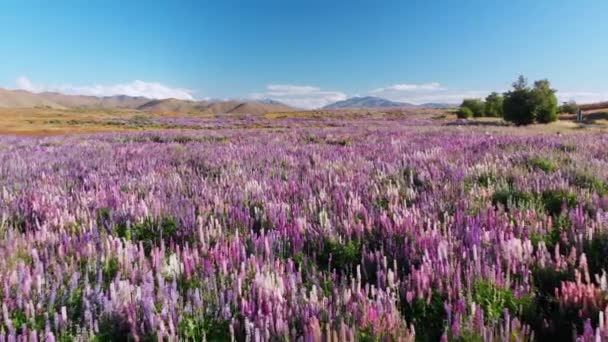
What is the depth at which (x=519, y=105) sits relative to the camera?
1763 inches

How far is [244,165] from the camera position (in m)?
7.02

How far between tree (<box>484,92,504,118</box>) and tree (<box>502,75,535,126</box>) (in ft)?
90.5

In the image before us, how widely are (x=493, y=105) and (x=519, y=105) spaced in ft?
102

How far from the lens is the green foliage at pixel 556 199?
3.82m

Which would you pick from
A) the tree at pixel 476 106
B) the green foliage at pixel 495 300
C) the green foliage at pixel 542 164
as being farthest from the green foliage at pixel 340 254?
the tree at pixel 476 106

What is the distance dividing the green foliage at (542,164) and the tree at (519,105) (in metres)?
42.1

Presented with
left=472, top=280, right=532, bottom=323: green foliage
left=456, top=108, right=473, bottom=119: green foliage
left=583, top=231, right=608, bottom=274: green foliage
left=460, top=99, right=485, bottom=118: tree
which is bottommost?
left=472, top=280, right=532, bottom=323: green foliage

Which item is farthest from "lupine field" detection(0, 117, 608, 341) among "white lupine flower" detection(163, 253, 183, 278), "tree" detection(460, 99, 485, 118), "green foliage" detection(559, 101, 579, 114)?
"green foliage" detection(559, 101, 579, 114)

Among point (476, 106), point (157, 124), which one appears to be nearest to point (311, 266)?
point (157, 124)

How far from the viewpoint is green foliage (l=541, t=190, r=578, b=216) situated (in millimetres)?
3820

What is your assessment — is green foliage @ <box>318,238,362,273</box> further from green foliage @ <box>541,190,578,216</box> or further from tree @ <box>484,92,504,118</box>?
tree @ <box>484,92,504,118</box>

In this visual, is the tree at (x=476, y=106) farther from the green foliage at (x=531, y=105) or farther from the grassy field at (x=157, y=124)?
the green foliage at (x=531, y=105)

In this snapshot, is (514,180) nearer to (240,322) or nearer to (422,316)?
(422,316)

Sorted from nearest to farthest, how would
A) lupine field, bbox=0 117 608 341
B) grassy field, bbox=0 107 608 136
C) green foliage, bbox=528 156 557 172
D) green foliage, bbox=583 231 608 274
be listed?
lupine field, bbox=0 117 608 341 < green foliage, bbox=583 231 608 274 < green foliage, bbox=528 156 557 172 < grassy field, bbox=0 107 608 136
